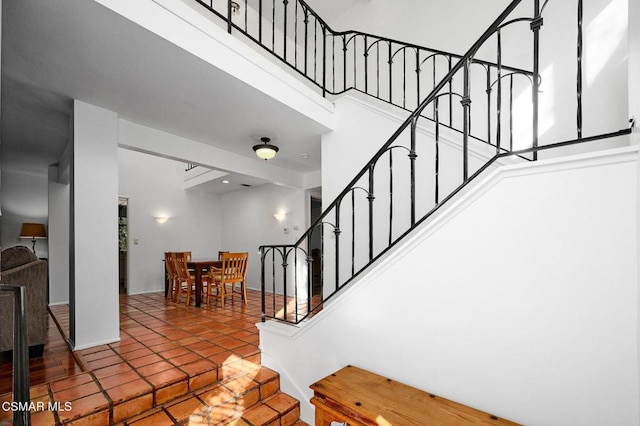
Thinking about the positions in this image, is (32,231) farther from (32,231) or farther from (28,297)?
(28,297)

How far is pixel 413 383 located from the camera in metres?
1.70

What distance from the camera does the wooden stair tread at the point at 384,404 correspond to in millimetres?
1405

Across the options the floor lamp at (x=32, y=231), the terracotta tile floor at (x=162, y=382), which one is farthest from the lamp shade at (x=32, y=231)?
the terracotta tile floor at (x=162, y=382)

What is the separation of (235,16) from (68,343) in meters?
5.39

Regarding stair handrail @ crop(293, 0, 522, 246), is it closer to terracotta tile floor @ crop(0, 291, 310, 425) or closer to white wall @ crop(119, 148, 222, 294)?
terracotta tile floor @ crop(0, 291, 310, 425)

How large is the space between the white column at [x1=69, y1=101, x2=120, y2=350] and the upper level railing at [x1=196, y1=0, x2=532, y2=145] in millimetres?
1719

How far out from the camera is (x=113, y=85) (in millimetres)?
2572

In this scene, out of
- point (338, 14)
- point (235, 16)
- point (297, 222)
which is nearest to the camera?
point (338, 14)

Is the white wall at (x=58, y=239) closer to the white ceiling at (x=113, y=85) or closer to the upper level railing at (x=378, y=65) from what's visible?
the white ceiling at (x=113, y=85)

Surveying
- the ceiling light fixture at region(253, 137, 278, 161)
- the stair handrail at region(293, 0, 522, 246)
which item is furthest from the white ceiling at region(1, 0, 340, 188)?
the stair handrail at region(293, 0, 522, 246)

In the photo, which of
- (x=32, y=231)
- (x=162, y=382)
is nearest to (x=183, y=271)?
(x=162, y=382)

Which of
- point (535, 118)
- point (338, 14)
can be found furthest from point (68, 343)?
point (338, 14)

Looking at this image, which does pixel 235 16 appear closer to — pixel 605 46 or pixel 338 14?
pixel 338 14

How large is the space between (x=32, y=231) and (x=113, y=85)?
5.35 meters
